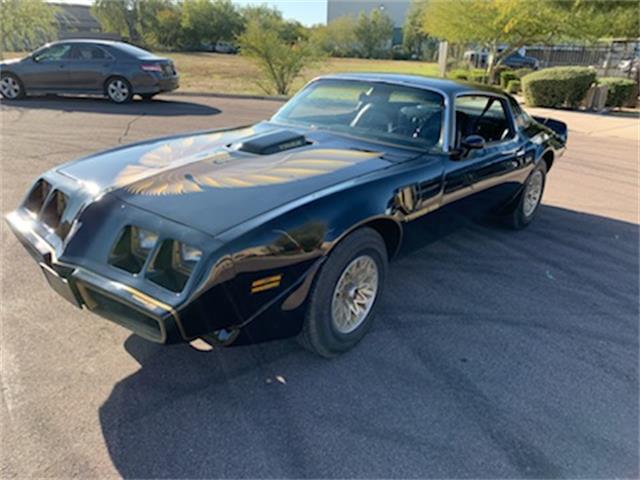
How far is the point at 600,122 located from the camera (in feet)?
44.9

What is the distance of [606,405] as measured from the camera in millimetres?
2664

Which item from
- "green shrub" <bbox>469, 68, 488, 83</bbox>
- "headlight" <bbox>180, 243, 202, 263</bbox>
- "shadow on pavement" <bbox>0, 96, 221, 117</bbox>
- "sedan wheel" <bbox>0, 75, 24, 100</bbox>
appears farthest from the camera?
"green shrub" <bbox>469, 68, 488, 83</bbox>

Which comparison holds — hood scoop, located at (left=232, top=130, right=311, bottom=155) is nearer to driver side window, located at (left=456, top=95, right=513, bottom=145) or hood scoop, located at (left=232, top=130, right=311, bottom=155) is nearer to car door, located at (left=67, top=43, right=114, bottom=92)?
driver side window, located at (left=456, top=95, right=513, bottom=145)

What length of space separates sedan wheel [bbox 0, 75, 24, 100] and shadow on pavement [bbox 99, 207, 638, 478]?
40.5ft

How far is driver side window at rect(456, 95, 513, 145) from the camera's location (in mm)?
4230

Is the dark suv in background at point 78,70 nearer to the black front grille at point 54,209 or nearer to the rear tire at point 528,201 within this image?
the rear tire at point 528,201

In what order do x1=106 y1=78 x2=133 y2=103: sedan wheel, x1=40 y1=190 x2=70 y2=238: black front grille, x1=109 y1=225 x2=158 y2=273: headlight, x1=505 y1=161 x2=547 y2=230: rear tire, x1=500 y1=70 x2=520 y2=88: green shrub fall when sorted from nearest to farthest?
1. x1=109 y1=225 x2=158 y2=273: headlight
2. x1=40 y1=190 x2=70 y2=238: black front grille
3. x1=505 y1=161 x2=547 y2=230: rear tire
4. x1=106 y1=78 x2=133 y2=103: sedan wheel
5. x1=500 y1=70 x2=520 y2=88: green shrub

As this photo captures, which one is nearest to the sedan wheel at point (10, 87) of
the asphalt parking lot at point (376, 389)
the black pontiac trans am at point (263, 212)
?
the asphalt parking lot at point (376, 389)

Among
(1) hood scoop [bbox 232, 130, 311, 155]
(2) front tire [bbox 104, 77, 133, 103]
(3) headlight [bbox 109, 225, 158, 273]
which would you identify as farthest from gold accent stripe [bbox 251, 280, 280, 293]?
(2) front tire [bbox 104, 77, 133, 103]

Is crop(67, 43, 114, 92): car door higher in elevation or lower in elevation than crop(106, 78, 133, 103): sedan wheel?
higher

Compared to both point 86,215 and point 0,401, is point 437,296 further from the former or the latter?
point 0,401

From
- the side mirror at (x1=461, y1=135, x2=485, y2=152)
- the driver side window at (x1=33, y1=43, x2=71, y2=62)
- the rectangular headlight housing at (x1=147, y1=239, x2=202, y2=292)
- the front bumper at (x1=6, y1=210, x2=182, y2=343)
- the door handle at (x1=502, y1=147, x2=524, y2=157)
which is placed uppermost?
the driver side window at (x1=33, y1=43, x2=71, y2=62)

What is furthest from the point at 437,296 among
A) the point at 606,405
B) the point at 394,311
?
the point at 606,405

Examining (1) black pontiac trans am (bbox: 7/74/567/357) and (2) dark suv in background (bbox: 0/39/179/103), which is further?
(2) dark suv in background (bbox: 0/39/179/103)
